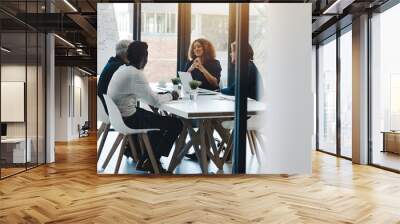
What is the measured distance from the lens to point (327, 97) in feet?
33.6

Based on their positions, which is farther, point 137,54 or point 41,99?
point 41,99

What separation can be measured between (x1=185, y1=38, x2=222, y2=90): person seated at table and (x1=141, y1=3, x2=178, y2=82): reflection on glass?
27cm

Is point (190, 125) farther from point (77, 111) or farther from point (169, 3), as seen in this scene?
point (77, 111)

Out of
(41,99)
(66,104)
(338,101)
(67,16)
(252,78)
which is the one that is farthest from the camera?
(66,104)

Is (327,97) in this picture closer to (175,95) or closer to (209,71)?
(209,71)

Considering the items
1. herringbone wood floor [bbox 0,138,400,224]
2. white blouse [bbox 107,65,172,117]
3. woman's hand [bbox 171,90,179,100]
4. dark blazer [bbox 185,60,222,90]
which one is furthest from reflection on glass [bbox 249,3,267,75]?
herringbone wood floor [bbox 0,138,400,224]

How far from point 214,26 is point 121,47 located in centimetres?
148

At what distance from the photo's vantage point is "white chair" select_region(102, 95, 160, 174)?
591 centimetres

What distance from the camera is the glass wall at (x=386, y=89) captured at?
6.94 meters

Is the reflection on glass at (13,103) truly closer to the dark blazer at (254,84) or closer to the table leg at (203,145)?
the table leg at (203,145)

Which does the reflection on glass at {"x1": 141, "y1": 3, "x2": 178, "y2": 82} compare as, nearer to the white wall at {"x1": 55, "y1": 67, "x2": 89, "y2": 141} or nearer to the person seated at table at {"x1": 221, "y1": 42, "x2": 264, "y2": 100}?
the person seated at table at {"x1": 221, "y1": 42, "x2": 264, "y2": 100}

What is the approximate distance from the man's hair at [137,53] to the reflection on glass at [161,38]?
8 cm

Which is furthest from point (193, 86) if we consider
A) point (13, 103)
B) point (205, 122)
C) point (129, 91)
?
point (13, 103)

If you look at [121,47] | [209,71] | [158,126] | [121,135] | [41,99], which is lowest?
[121,135]
